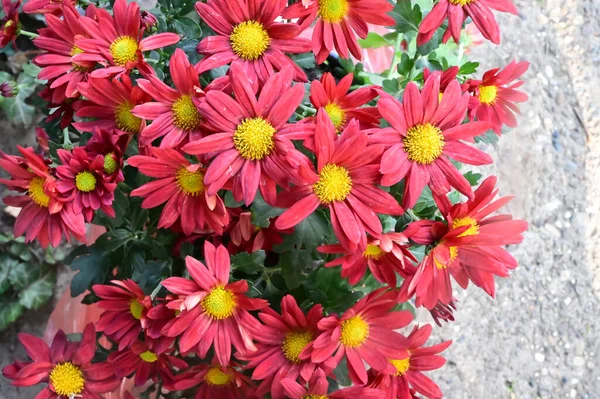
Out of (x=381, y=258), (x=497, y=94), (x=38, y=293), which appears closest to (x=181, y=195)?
(x=381, y=258)

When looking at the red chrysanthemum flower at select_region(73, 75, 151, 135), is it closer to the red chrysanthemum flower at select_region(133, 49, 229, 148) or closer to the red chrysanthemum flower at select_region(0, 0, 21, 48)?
the red chrysanthemum flower at select_region(133, 49, 229, 148)

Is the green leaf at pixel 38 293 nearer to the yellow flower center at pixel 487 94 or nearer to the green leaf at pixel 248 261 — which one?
the green leaf at pixel 248 261

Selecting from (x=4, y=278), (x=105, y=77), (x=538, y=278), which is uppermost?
(x=105, y=77)

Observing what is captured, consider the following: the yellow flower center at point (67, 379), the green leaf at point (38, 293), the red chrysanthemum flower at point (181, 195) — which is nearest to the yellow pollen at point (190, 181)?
the red chrysanthemum flower at point (181, 195)

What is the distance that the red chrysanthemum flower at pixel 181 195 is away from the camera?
584 millimetres

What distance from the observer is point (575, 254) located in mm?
1437

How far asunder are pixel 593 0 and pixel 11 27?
160 cm

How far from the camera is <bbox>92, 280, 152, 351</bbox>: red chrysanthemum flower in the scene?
671mm

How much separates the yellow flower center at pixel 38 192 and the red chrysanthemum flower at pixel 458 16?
46 cm

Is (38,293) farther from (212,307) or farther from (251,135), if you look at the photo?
(251,135)

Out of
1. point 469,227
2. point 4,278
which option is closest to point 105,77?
point 469,227

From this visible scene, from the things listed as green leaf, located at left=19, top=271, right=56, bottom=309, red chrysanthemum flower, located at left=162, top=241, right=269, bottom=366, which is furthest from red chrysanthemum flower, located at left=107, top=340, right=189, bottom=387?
green leaf, located at left=19, top=271, right=56, bottom=309

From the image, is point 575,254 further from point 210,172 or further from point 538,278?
point 210,172

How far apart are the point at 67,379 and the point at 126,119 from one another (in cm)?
35
